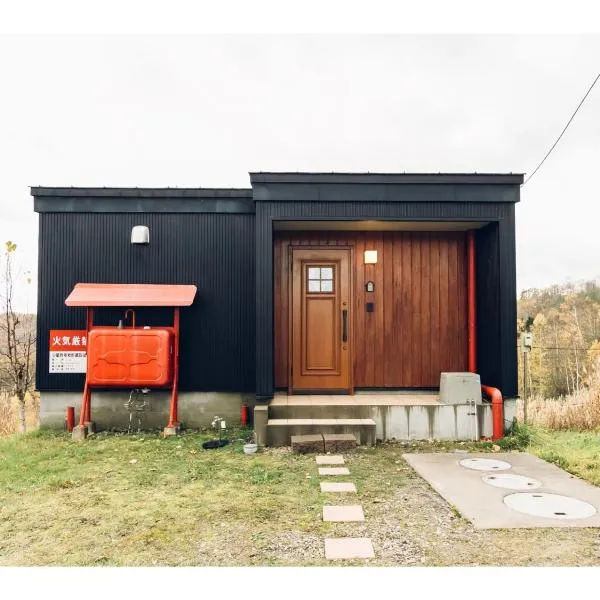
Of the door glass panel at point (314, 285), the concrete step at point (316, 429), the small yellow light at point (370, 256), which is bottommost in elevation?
the concrete step at point (316, 429)

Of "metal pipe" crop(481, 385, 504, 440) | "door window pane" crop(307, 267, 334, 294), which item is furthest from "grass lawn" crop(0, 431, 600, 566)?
"door window pane" crop(307, 267, 334, 294)

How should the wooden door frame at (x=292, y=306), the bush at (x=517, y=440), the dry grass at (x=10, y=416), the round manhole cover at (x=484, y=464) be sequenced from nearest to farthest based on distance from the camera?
the round manhole cover at (x=484, y=464) → the bush at (x=517, y=440) → the wooden door frame at (x=292, y=306) → the dry grass at (x=10, y=416)

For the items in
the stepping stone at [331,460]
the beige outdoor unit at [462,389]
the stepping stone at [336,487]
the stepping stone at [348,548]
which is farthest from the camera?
the beige outdoor unit at [462,389]

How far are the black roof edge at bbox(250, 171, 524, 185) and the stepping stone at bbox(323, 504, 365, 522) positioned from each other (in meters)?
3.94

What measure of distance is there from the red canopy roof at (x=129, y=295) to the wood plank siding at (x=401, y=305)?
1.39 metres

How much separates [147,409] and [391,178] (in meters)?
4.59

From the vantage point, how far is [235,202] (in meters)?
6.47

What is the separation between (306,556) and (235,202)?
490cm

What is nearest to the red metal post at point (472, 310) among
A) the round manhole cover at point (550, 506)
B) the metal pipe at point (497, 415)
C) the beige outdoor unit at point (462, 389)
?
the beige outdoor unit at point (462, 389)

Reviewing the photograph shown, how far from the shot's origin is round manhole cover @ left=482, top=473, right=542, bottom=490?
3863 mm

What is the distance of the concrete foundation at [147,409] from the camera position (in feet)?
20.6

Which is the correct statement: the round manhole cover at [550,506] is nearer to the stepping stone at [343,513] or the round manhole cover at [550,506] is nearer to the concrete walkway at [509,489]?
the concrete walkway at [509,489]

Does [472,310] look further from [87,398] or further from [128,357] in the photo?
[87,398]

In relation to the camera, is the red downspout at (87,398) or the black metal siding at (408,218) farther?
the red downspout at (87,398)
